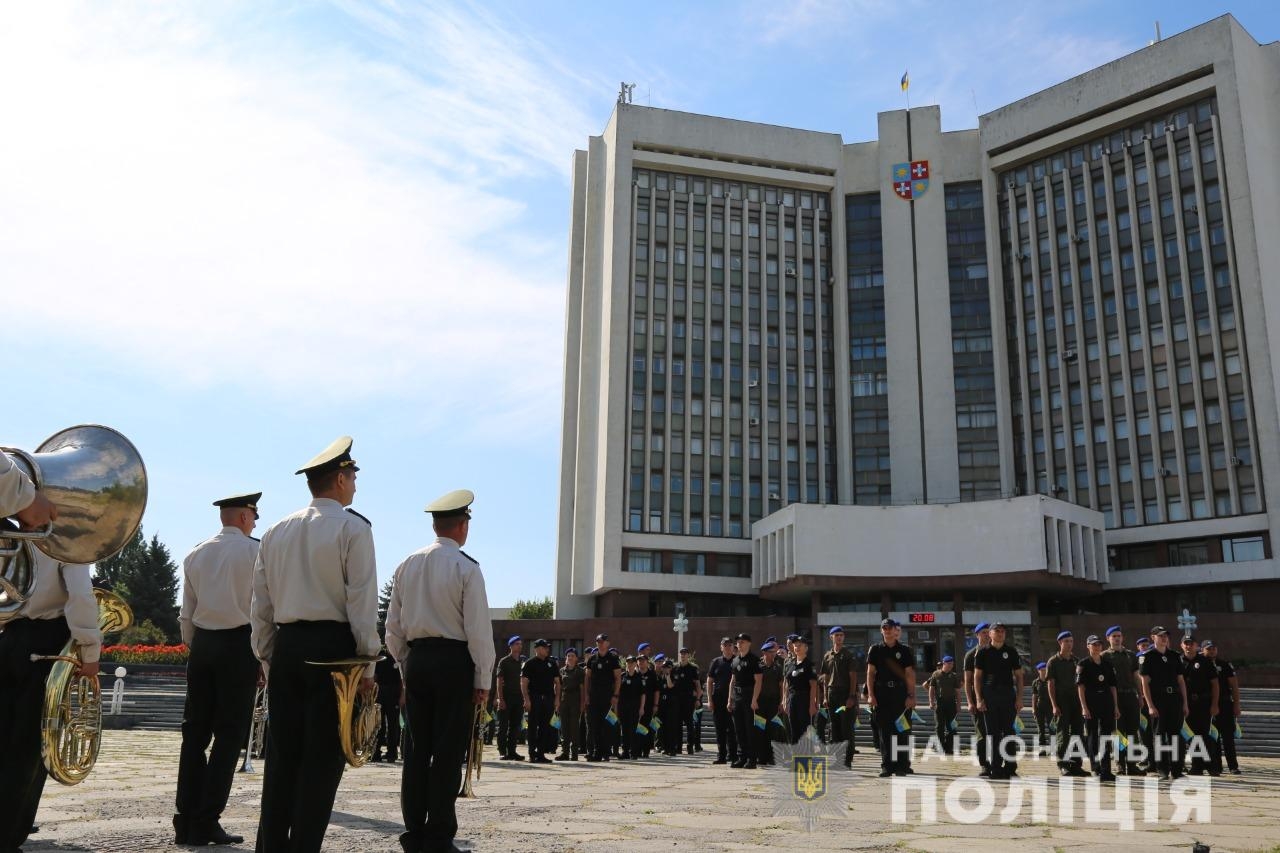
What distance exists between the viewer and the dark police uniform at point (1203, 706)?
1309 centimetres

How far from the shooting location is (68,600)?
5305 millimetres

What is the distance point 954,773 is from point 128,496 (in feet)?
37.4

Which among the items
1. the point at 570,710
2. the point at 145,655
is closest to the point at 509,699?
the point at 570,710

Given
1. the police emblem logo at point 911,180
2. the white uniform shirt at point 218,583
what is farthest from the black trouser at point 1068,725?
the police emblem logo at point 911,180

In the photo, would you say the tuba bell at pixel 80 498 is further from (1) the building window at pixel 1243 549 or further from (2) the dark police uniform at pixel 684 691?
(1) the building window at pixel 1243 549

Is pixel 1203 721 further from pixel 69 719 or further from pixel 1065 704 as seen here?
pixel 69 719

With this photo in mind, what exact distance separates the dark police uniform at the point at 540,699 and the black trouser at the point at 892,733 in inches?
213

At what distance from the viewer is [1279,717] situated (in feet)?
81.8

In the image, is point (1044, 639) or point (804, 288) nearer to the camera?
point (1044, 639)

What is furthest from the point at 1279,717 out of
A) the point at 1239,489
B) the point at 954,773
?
the point at 1239,489

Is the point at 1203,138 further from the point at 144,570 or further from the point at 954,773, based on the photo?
the point at 144,570

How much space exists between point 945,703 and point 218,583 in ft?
47.4

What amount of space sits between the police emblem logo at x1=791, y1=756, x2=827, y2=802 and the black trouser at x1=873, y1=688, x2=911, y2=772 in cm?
84

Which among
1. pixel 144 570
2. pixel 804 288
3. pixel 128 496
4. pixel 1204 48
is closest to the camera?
pixel 128 496
